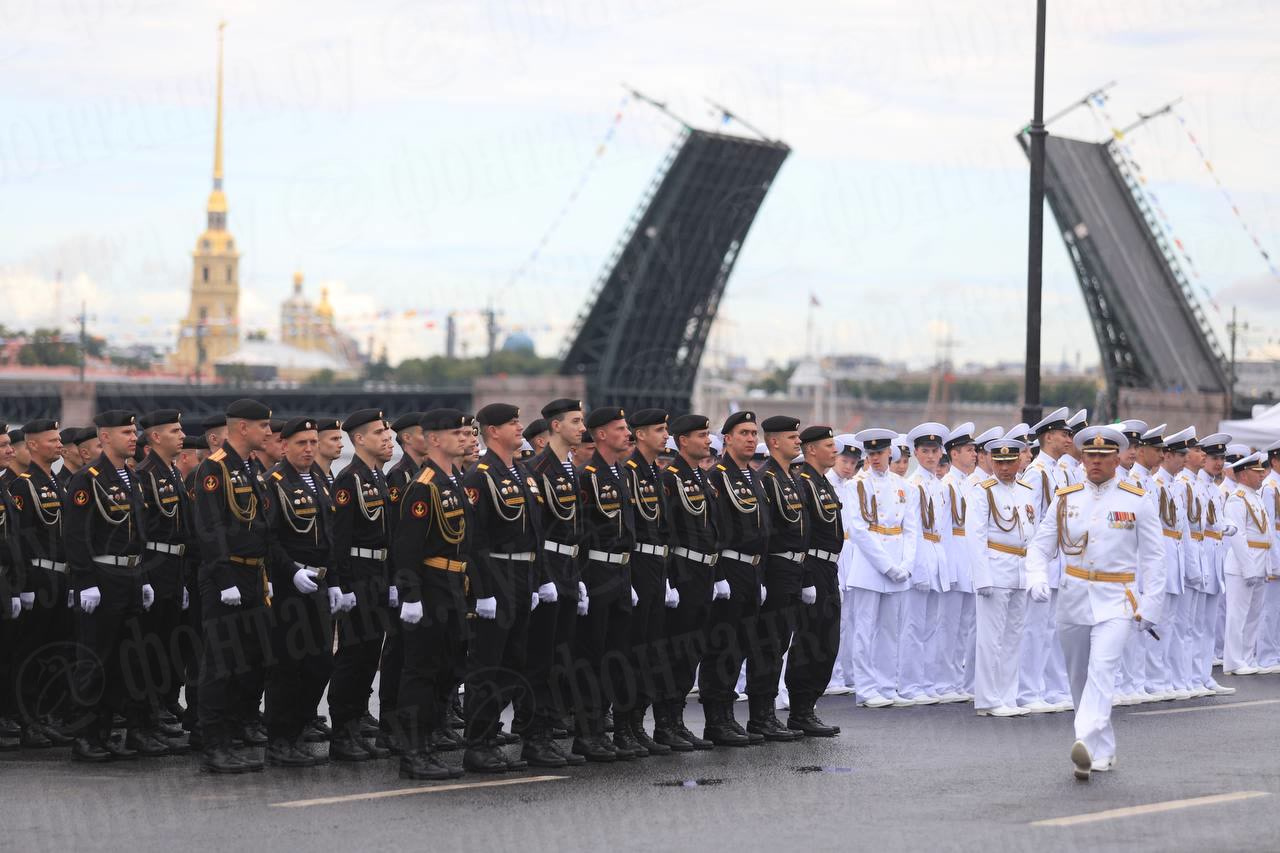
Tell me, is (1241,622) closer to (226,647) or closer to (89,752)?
(226,647)

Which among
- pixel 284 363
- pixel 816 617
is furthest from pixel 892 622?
pixel 284 363

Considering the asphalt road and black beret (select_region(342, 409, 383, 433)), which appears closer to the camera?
the asphalt road

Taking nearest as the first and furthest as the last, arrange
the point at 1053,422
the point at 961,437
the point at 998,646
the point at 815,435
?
1. the point at 815,435
2. the point at 998,646
3. the point at 1053,422
4. the point at 961,437

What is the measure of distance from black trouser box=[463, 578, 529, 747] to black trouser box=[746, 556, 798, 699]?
1.59m

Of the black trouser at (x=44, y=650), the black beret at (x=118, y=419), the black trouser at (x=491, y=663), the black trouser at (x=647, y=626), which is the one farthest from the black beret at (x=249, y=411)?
the black trouser at (x=647, y=626)

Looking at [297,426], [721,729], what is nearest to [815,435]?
[721,729]

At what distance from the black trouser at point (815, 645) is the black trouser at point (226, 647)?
3.01 meters

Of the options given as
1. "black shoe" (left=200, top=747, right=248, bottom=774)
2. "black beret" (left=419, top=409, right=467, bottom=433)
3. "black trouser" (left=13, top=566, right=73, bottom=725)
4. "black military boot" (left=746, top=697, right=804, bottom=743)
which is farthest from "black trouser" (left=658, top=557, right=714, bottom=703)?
"black trouser" (left=13, top=566, right=73, bottom=725)

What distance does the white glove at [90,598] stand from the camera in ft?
30.4

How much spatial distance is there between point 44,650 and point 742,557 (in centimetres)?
388

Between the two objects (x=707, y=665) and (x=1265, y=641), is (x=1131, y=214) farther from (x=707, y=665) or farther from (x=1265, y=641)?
(x=707, y=665)

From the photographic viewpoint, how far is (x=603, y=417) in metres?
9.39

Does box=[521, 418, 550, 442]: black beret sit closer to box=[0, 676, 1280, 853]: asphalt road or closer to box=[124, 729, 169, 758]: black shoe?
box=[0, 676, 1280, 853]: asphalt road

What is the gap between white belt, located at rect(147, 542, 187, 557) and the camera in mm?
9641
